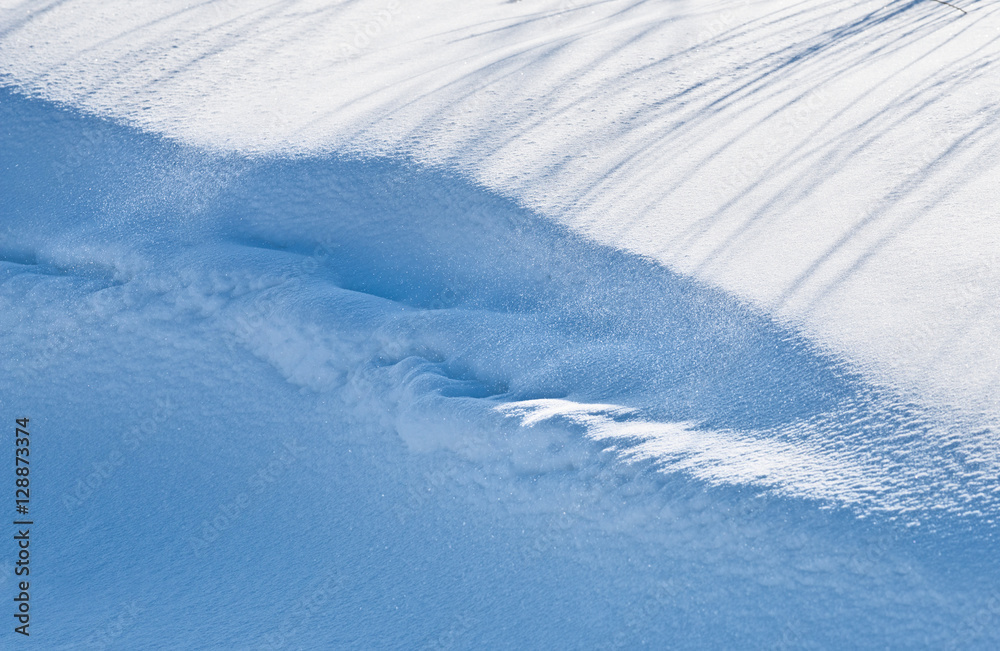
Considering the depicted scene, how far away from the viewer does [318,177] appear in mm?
3248

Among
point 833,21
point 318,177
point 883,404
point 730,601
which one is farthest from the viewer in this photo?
point 833,21

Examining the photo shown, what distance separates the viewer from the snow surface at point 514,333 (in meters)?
2.15

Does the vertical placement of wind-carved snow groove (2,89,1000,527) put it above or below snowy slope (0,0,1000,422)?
below

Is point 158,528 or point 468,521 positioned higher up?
point 468,521

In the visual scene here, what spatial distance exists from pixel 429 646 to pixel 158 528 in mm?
1022

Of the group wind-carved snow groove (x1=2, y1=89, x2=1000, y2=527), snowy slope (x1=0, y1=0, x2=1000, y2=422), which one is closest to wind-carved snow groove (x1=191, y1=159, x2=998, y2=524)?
wind-carved snow groove (x1=2, y1=89, x2=1000, y2=527)

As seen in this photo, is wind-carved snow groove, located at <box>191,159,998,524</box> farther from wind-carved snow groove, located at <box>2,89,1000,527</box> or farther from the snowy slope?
the snowy slope

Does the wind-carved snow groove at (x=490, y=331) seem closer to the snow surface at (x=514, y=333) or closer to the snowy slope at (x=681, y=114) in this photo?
the snow surface at (x=514, y=333)

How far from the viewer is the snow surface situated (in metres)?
2.15

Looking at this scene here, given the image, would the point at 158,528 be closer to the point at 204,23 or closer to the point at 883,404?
the point at 883,404

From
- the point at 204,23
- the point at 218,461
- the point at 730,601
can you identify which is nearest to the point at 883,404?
the point at 730,601

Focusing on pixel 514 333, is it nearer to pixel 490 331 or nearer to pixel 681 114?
pixel 490 331

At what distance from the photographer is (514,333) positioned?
2.76 meters

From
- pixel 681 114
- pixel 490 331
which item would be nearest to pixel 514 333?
pixel 490 331
